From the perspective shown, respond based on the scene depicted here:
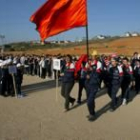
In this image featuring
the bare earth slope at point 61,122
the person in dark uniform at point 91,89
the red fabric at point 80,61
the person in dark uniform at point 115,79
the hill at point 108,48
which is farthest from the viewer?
the hill at point 108,48

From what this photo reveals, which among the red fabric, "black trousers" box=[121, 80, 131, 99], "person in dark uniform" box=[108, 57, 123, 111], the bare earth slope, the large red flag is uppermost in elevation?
the large red flag

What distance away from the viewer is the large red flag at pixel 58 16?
11.7 meters

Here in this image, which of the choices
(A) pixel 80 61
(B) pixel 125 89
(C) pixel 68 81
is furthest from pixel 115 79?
(C) pixel 68 81

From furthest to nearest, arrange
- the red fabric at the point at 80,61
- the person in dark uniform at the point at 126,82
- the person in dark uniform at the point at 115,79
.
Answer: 1. the person in dark uniform at the point at 126,82
2. the person in dark uniform at the point at 115,79
3. the red fabric at the point at 80,61

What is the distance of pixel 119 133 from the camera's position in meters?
9.12

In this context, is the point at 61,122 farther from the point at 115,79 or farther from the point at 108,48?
the point at 108,48

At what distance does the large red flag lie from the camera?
1173 cm

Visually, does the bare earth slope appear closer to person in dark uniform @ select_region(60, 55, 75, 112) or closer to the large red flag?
person in dark uniform @ select_region(60, 55, 75, 112)

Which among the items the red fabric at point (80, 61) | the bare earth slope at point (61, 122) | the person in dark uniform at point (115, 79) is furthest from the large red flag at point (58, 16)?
the bare earth slope at point (61, 122)

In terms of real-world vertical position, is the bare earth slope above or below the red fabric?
below

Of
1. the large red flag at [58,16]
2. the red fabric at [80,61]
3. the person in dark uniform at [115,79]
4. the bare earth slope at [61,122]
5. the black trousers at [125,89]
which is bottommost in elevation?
the bare earth slope at [61,122]

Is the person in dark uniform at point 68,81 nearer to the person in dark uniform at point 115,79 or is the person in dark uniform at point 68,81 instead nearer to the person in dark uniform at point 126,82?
the person in dark uniform at point 115,79

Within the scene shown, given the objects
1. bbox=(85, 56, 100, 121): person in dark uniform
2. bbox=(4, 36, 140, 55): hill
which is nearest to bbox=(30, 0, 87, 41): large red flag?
bbox=(85, 56, 100, 121): person in dark uniform

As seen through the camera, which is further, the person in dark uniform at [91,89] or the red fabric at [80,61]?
the red fabric at [80,61]
